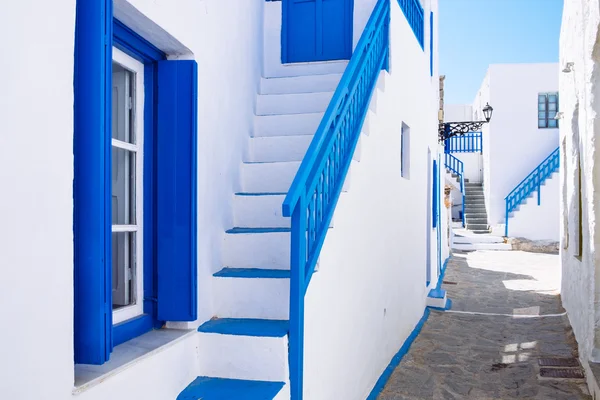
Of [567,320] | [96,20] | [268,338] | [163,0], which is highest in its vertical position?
[163,0]

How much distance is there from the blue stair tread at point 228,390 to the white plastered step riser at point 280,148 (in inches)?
83.9

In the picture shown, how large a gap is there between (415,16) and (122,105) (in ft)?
19.1

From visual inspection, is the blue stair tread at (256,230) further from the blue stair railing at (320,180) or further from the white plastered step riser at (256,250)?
the blue stair railing at (320,180)

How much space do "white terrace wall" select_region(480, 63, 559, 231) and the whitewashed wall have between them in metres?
1.82

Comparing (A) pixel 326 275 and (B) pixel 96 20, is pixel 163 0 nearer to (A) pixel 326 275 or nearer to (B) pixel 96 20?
(B) pixel 96 20

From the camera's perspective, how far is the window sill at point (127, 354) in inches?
90.0

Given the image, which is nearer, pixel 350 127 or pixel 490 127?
pixel 350 127

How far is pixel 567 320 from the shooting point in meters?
7.71

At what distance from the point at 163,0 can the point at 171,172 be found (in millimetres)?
956

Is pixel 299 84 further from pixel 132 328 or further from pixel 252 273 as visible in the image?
pixel 132 328

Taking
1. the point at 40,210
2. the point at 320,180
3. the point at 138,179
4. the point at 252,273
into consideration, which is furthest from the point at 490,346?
the point at 40,210

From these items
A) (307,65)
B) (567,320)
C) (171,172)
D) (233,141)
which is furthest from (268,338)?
(567,320)

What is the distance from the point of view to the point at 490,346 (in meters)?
6.81

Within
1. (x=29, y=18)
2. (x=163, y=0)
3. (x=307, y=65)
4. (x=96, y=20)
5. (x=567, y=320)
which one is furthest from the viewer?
(x=567, y=320)
